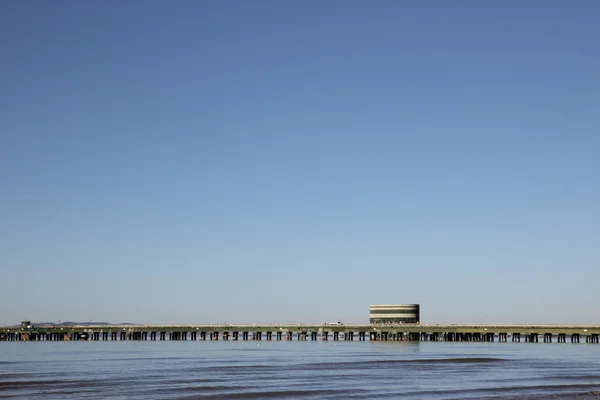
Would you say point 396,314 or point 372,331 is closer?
point 372,331

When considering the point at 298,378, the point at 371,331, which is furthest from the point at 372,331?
the point at 298,378

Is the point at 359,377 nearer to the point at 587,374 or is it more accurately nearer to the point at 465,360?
the point at 587,374

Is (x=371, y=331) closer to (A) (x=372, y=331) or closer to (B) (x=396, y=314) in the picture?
(A) (x=372, y=331)

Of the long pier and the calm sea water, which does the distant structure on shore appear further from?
the calm sea water

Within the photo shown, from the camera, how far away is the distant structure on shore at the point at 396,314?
177250mm

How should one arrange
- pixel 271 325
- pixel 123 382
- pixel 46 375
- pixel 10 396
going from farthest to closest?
1. pixel 271 325
2. pixel 46 375
3. pixel 123 382
4. pixel 10 396

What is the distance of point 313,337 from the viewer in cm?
19150

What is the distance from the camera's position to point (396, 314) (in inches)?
6993

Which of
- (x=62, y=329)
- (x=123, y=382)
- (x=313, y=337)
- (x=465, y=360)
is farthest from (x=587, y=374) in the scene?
(x=62, y=329)

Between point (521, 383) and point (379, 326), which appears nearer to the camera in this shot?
point (521, 383)

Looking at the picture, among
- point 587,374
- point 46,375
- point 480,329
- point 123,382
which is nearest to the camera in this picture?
point 123,382

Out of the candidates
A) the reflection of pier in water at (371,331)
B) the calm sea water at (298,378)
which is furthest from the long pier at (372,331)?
the calm sea water at (298,378)

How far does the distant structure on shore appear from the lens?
177250 millimetres

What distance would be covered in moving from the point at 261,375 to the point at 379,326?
9551 cm
